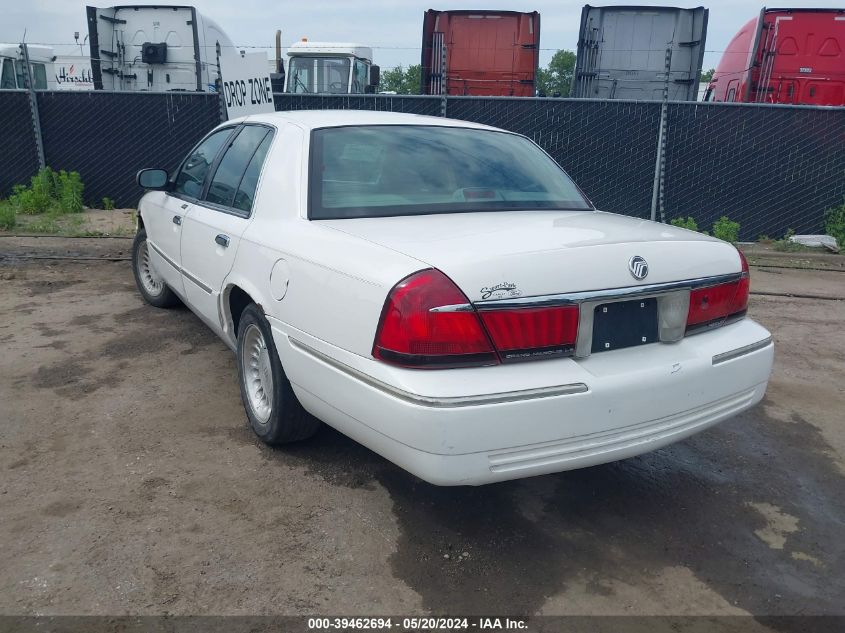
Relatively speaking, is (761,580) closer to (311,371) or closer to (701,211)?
(311,371)

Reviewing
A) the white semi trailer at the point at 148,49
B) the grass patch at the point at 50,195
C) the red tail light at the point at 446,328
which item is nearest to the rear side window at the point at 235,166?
the red tail light at the point at 446,328

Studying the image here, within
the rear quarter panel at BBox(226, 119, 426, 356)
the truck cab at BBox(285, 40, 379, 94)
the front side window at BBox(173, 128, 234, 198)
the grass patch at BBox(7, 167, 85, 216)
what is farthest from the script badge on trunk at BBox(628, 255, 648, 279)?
the truck cab at BBox(285, 40, 379, 94)

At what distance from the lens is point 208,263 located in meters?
3.89

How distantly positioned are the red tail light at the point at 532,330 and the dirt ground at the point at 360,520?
2.62 ft

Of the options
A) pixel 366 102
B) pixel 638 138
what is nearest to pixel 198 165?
pixel 366 102

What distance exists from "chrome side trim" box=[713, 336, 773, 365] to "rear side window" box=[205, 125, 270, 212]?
90.4 inches

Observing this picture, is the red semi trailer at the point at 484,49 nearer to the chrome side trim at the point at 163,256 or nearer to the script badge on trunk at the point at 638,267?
the chrome side trim at the point at 163,256

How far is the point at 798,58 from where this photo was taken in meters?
12.4

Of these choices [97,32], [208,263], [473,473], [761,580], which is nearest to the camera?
[473,473]

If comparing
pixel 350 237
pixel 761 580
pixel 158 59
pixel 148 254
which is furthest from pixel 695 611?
pixel 158 59

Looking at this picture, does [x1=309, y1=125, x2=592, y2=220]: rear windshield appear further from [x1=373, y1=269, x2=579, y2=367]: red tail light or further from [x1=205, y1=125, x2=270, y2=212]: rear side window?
[x1=373, y1=269, x2=579, y2=367]: red tail light

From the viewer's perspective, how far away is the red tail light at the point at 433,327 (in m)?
2.33

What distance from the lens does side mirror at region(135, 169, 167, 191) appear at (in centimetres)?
466

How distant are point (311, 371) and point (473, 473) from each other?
31.7 inches
